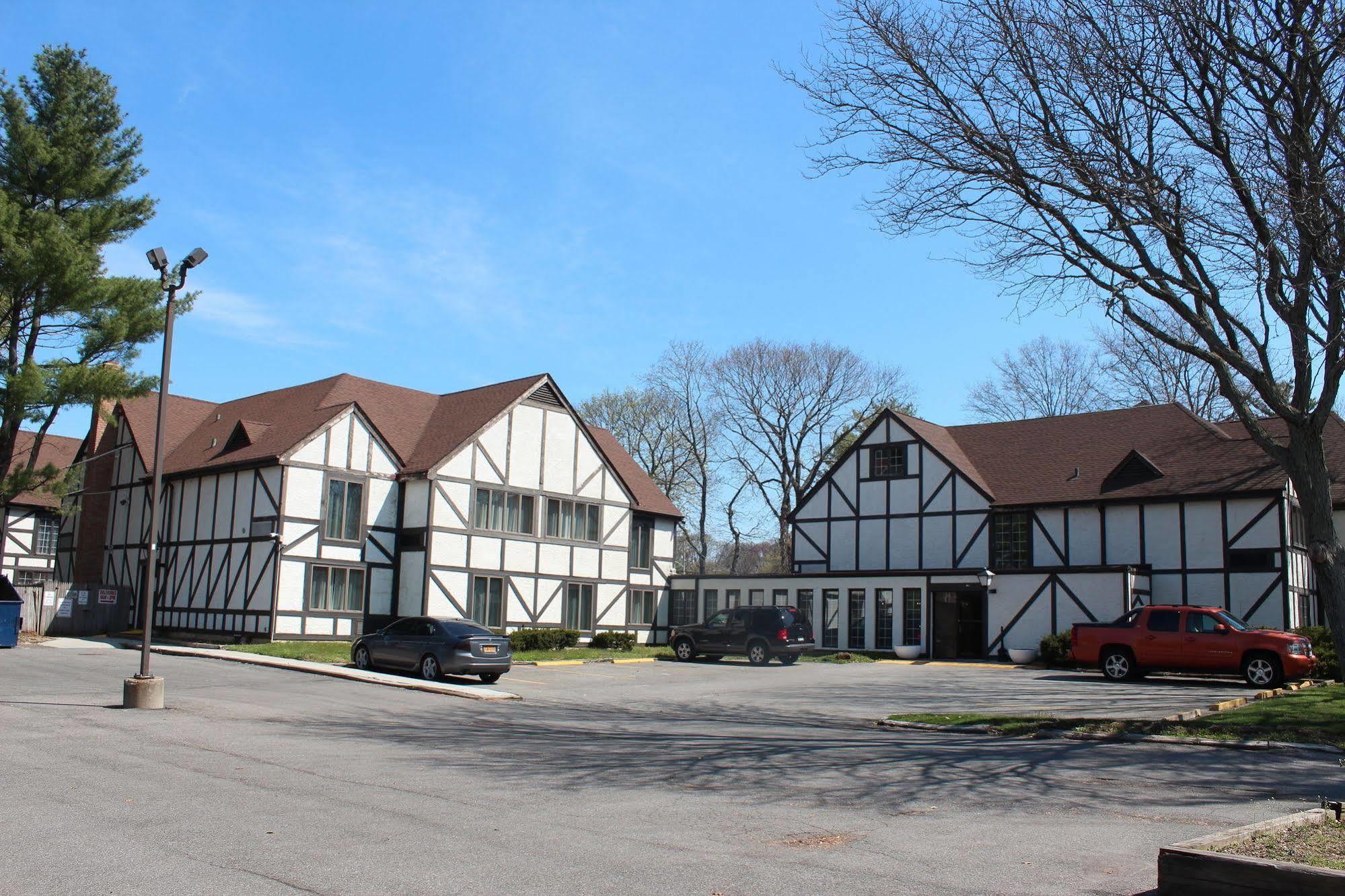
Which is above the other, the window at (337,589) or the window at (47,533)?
the window at (47,533)

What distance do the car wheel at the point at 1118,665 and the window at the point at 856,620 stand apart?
12195mm

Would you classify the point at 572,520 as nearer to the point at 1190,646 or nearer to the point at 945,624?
the point at 945,624

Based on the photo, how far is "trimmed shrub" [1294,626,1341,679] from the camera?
25.9 m

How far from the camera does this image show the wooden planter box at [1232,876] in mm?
5992

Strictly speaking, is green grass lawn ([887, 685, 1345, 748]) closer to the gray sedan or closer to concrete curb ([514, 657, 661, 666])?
the gray sedan

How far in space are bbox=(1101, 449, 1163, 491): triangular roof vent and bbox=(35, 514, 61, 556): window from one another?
44.3m

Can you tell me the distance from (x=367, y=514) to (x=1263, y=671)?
2532 centimetres

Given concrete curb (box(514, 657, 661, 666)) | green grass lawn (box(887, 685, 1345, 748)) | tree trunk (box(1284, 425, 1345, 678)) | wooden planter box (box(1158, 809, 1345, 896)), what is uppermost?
tree trunk (box(1284, 425, 1345, 678))

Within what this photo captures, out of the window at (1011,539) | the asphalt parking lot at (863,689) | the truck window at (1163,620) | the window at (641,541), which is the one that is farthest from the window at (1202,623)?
the window at (641,541)

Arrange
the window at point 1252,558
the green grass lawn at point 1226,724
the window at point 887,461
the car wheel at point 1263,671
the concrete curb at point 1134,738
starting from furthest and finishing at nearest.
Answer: the window at point 887,461
the window at point 1252,558
the car wheel at point 1263,671
the green grass lawn at point 1226,724
the concrete curb at point 1134,738

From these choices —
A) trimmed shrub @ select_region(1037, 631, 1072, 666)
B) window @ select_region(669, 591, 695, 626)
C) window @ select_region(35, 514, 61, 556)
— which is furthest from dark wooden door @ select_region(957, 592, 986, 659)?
window @ select_region(35, 514, 61, 556)

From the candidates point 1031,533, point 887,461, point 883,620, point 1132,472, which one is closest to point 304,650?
point 883,620

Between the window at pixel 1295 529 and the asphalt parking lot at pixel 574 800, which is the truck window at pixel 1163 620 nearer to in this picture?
the window at pixel 1295 529

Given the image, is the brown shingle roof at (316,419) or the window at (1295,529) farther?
the brown shingle roof at (316,419)
